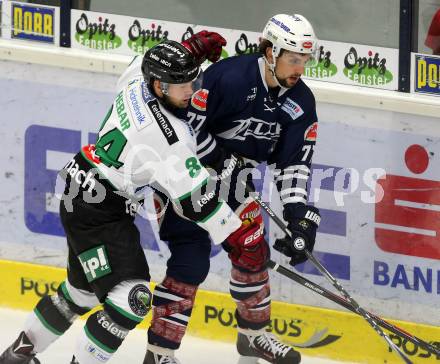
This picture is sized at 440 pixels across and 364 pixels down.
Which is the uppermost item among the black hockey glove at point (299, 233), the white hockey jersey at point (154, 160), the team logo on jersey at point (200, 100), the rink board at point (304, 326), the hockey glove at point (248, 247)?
the team logo on jersey at point (200, 100)

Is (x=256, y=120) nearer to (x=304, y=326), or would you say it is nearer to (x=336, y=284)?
(x=336, y=284)

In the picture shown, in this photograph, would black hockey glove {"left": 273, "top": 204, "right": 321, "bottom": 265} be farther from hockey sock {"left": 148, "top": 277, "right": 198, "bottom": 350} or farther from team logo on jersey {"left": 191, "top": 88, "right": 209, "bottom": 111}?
team logo on jersey {"left": 191, "top": 88, "right": 209, "bottom": 111}

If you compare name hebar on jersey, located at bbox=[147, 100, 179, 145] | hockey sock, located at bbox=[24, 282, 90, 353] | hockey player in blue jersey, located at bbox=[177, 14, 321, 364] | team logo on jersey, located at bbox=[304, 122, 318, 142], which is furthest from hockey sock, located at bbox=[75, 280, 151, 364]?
team logo on jersey, located at bbox=[304, 122, 318, 142]

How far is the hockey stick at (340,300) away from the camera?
17.6ft

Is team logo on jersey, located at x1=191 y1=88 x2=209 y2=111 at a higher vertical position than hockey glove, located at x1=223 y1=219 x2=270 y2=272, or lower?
higher

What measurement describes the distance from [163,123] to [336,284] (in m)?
1.11

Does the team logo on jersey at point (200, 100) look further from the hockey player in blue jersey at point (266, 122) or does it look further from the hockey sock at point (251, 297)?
the hockey sock at point (251, 297)

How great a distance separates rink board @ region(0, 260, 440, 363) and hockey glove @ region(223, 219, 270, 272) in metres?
0.55

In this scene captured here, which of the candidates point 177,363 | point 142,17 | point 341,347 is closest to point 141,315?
point 177,363

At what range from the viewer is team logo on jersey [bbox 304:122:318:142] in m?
5.33

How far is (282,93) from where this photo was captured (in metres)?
5.29

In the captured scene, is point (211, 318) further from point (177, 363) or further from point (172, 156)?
point (172, 156)

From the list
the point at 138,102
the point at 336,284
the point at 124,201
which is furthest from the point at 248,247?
the point at 138,102

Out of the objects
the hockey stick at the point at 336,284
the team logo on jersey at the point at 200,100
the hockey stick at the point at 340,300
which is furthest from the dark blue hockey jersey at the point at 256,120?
the hockey stick at the point at 340,300
